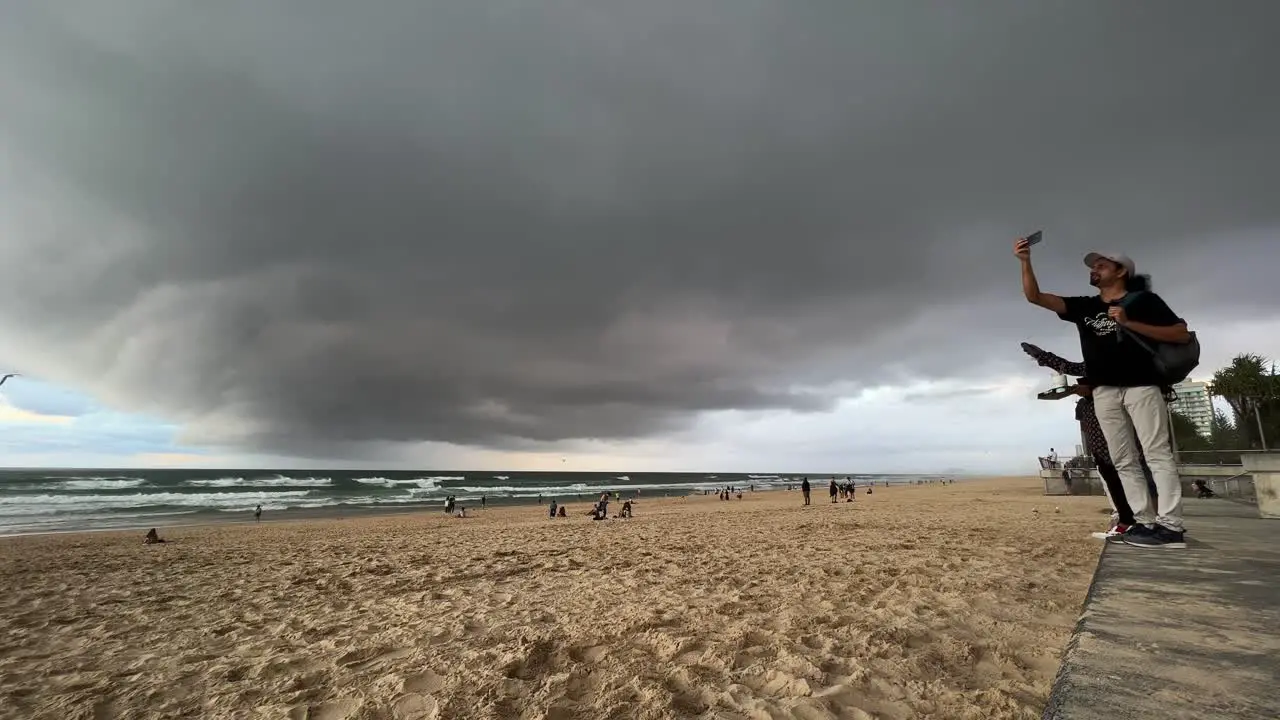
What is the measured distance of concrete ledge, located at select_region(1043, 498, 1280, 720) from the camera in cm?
143

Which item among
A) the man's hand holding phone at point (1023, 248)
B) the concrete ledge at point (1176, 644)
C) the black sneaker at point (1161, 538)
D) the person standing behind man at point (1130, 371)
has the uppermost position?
the man's hand holding phone at point (1023, 248)

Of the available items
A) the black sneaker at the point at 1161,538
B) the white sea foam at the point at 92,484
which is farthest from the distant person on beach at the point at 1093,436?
the white sea foam at the point at 92,484

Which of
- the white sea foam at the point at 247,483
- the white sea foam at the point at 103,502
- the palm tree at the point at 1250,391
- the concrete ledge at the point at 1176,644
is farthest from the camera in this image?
the white sea foam at the point at 247,483

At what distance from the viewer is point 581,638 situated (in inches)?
167

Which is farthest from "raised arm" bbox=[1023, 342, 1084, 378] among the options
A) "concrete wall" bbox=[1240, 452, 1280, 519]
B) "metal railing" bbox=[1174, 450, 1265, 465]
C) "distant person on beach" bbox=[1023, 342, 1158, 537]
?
"metal railing" bbox=[1174, 450, 1265, 465]

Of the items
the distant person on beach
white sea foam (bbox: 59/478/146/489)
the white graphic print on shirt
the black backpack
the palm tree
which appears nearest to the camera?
the black backpack

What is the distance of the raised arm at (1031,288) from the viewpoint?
13.5ft

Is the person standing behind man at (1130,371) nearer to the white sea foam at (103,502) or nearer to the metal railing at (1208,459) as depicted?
the metal railing at (1208,459)

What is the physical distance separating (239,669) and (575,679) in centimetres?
272

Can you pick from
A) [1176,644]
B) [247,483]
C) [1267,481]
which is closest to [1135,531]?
[1176,644]

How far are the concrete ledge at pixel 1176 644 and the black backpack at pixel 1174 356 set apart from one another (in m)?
1.19

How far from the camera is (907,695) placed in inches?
119

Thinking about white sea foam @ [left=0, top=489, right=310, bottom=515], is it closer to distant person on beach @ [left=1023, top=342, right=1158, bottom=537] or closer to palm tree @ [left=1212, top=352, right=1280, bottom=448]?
distant person on beach @ [left=1023, top=342, right=1158, bottom=537]

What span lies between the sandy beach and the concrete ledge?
33.4 inches
